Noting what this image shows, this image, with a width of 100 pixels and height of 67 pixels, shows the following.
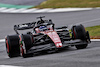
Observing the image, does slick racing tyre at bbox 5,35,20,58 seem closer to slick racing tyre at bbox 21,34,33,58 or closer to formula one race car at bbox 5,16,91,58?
formula one race car at bbox 5,16,91,58

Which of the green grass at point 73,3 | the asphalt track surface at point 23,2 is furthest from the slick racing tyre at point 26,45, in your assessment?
the asphalt track surface at point 23,2

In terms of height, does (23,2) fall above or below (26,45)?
below

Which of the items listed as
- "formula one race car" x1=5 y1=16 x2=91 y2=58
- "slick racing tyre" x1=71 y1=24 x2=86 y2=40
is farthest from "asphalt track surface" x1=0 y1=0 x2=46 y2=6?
"slick racing tyre" x1=71 y1=24 x2=86 y2=40

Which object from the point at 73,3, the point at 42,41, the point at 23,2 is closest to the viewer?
the point at 42,41

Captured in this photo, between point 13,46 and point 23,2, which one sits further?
point 23,2

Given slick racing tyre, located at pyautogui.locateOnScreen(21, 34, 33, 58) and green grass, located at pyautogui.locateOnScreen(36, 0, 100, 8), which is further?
green grass, located at pyautogui.locateOnScreen(36, 0, 100, 8)

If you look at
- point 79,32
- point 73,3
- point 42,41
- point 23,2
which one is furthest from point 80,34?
point 23,2

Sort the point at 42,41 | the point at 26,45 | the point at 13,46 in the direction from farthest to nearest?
the point at 42,41 < the point at 13,46 < the point at 26,45

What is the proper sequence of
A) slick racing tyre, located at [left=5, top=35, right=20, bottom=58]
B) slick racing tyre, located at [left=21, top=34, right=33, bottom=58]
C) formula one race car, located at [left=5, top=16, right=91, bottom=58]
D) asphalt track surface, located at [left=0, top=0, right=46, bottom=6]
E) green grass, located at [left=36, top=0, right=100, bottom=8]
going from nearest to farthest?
slick racing tyre, located at [left=21, top=34, right=33, bottom=58], formula one race car, located at [left=5, top=16, right=91, bottom=58], slick racing tyre, located at [left=5, top=35, right=20, bottom=58], green grass, located at [left=36, top=0, right=100, bottom=8], asphalt track surface, located at [left=0, top=0, right=46, bottom=6]

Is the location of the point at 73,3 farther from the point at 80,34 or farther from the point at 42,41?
the point at 42,41

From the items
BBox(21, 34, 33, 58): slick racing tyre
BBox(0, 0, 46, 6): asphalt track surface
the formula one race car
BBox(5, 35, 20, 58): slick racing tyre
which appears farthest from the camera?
BBox(0, 0, 46, 6): asphalt track surface

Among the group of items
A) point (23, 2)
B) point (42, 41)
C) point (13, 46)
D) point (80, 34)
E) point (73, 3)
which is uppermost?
point (80, 34)

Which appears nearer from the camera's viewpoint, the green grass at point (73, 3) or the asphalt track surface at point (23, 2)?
the green grass at point (73, 3)

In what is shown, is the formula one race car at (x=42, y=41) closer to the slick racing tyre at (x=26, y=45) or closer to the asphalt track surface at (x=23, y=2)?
the slick racing tyre at (x=26, y=45)
